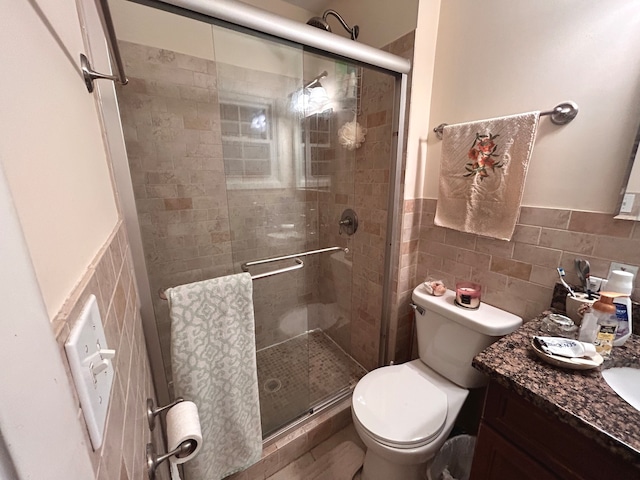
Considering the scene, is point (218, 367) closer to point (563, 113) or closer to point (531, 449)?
point (531, 449)

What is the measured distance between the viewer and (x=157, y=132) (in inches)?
58.2

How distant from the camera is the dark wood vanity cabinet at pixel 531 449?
1.98ft

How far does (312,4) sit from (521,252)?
6.30 feet

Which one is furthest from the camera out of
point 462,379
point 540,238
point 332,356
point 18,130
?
point 332,356

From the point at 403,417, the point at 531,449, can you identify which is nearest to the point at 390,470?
the point at 403,417

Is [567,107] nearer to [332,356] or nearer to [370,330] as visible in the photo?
[370,330]

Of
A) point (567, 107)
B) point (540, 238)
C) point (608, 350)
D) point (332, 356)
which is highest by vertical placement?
point (567, 107)

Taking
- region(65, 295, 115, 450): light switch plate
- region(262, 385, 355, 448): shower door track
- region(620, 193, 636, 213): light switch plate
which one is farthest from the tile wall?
region(620, 193, 636, 213): light switch plate

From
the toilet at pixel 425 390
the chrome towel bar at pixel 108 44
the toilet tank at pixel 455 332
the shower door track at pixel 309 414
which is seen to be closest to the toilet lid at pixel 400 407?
the toilet at pixel 425 390

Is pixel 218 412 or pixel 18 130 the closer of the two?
pixel 18 130

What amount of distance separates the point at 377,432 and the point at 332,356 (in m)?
0.93

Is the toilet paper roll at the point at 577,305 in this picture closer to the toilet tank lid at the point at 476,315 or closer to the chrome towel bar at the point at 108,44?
the toilet tank lid at the point at 476,315

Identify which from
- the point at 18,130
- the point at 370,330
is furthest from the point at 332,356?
the point at 18,130

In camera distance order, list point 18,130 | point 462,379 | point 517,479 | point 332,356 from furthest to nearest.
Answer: point 332,356 < point 462,379 < point 517,479 < point 18,130
